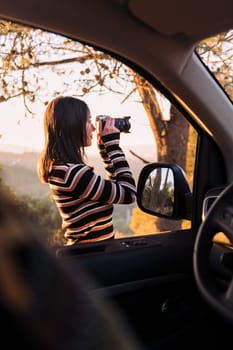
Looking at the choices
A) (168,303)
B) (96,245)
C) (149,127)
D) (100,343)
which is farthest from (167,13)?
(149,127)

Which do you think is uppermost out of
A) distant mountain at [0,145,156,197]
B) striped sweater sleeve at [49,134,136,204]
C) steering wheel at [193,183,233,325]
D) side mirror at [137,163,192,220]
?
distant mountain at [0,145,156,197]

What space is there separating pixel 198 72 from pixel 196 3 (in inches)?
13.7

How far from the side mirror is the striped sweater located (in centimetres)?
7

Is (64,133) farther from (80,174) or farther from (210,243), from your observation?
(210,243)

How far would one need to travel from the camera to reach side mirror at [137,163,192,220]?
2.68 m

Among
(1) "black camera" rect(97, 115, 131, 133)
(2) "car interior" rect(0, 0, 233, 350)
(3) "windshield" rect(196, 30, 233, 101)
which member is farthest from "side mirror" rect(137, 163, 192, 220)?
(3) "windshield" rect(196, 30, 233, 101)

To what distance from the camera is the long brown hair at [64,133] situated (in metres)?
2.81

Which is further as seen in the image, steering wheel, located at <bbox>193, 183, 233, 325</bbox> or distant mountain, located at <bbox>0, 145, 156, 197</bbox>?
distant mountain, located at <bbox>0, 145, 156, 197</bbox>

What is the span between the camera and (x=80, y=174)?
2.72 metres

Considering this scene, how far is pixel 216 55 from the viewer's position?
301cm

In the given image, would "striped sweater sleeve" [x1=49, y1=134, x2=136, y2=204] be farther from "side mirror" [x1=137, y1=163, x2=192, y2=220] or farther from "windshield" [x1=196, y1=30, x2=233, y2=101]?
"windshield" [x1=196, y1=30, x2=233, y2=101]

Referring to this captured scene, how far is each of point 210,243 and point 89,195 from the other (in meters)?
1.02

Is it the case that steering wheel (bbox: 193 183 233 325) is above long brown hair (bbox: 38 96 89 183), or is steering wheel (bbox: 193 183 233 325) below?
below

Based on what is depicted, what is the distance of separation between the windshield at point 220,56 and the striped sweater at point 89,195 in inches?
22.3
